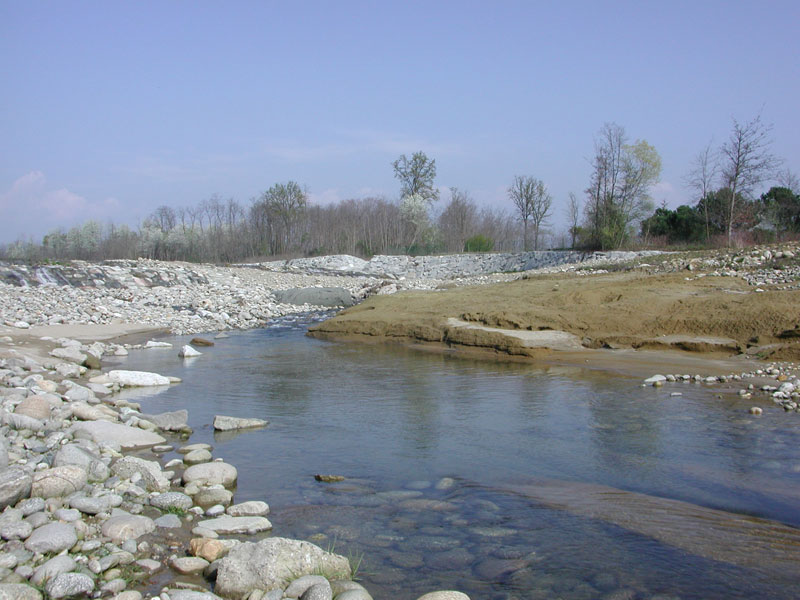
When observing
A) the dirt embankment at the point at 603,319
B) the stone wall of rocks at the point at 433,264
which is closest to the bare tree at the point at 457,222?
the stone wall of rocks at the point at 433,264

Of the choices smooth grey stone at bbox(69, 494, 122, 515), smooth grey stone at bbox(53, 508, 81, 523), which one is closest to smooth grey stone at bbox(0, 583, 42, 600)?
smooth grey stone at bbox(53, 508, 81, 523)

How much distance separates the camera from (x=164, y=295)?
80.7ft

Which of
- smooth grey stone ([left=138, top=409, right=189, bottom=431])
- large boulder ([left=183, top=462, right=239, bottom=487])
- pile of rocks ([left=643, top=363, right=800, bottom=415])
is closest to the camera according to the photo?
large boulder ([left=183, top=462, right=239, bottom=487])

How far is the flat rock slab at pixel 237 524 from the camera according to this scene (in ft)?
15.8

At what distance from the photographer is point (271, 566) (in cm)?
395

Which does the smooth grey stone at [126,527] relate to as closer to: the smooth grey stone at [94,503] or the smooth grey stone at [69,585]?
the smooth grey stone at [94,503]

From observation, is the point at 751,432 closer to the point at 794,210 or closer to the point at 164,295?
the point at 164,295

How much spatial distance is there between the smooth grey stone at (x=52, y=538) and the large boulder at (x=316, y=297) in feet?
72.4

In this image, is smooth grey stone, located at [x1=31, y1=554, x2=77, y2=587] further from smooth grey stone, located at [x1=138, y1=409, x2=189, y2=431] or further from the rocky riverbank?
Result: the rocky riverbank

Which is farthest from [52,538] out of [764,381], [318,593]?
[764,381]

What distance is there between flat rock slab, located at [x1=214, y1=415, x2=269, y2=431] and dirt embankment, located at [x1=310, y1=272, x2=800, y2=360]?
276 inches

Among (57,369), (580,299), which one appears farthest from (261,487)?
(580,299)

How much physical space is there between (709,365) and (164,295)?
65.4 ft

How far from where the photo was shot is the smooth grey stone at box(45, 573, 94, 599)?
361cm
